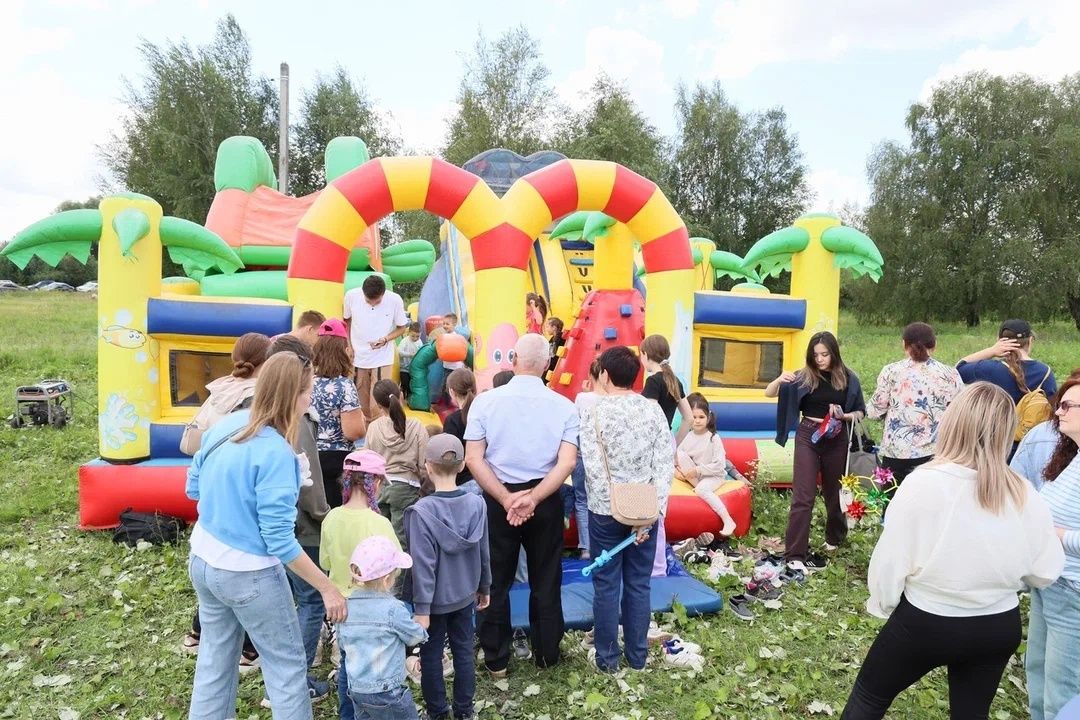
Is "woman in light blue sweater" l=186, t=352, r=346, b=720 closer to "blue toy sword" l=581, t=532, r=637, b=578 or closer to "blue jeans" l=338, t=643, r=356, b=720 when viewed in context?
"blue jeans" l=338, t=643, r=356, b=720

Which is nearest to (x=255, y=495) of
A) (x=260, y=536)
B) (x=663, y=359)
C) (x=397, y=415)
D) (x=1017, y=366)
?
(x=260, y=536)

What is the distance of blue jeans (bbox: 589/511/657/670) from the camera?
10.6 ft

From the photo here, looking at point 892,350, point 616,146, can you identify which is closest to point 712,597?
point 892,350

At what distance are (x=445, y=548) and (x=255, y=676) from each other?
1.24 meters

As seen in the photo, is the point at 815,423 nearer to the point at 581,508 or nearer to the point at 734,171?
the point at 581,508

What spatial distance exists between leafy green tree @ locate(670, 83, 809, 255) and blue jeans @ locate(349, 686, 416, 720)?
26.6 m

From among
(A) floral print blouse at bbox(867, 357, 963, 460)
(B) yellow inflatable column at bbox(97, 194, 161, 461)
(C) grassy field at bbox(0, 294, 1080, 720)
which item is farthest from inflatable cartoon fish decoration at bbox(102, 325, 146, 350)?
(A) floral print blouse at bbox(867, 357, 963, 460)

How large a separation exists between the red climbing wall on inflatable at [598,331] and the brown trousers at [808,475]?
2282 mm

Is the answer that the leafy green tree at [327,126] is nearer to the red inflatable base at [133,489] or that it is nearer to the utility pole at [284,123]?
the utility pole at [284,123]

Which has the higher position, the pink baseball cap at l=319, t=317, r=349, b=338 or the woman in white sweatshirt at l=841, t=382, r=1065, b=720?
the pink baseball cap at l=319, t=317, r=349, b=338

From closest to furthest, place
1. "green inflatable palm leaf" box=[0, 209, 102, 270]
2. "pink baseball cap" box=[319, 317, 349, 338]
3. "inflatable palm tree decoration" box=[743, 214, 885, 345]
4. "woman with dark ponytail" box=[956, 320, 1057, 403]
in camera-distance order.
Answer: "pink baseball cap" box=[319, 317, 349, 338] → "woman with dark ponytail" box=[956, 320, 1057, 403] → "green inflatable palm leaf" box=[0, 209, 102, 270] → "inflatable palm tree decoration" box=[743, 214, 885, 345]

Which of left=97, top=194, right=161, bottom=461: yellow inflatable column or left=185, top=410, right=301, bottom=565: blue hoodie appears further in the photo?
left=97, top=194, right=161, bottom=461: yellow inflatable column

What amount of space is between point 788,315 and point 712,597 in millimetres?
3285

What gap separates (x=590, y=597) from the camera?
396 centimetres
